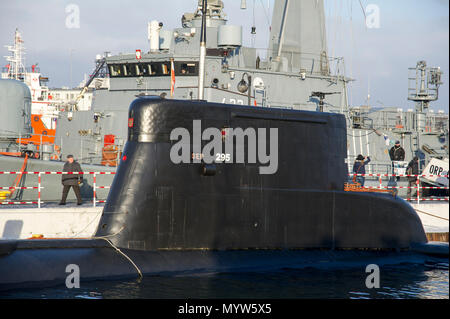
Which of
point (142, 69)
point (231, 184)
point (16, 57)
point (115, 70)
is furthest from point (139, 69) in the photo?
point (16, 57)

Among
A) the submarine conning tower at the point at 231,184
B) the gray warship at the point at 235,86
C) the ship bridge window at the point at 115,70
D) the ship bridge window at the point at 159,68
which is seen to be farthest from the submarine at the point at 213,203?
the ship bridge window at the point at 115,70

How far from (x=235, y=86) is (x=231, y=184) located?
1425cm

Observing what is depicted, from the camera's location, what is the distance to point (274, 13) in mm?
29828

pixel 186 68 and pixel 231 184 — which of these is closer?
pixel 231 184

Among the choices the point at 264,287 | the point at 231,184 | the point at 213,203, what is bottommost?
the point at 264,287

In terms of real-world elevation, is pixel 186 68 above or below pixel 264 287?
above

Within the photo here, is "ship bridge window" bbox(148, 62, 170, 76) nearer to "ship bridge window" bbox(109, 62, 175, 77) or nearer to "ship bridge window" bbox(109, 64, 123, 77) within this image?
"ship bridge window" bbox(109, 62, 175, 77)

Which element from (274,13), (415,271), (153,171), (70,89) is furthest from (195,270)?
(70,89)

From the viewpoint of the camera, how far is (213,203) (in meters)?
12.1

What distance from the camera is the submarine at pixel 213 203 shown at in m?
11.4

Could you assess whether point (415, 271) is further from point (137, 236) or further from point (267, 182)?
point (137, 236)

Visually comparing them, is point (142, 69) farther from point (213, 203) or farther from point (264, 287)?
point (264, 287)

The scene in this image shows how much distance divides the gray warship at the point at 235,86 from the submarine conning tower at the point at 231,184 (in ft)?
31.0

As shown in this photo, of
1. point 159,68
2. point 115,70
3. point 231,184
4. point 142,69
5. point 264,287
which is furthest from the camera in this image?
point 115,70
